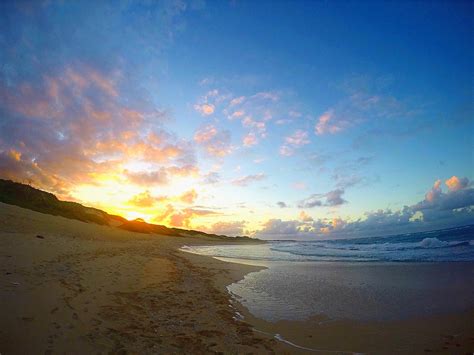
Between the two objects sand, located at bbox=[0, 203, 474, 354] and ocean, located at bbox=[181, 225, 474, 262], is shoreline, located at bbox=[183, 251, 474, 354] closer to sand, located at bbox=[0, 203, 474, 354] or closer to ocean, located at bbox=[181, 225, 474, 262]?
sand, located at bbox=[0, 203, 474, 354]

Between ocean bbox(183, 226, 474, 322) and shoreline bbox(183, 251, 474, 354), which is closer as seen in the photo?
shoreline bbox(183, 251, 474, 354)

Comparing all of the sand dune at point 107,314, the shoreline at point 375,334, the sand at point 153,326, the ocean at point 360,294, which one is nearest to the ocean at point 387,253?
the ocean at point 360,294

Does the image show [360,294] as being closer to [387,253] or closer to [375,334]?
[375,334]

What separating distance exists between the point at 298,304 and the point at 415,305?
12.4ft

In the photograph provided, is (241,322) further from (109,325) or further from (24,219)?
(24,219)

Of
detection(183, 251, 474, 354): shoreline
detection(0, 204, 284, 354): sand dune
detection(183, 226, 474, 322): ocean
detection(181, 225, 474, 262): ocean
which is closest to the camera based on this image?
detection(0, 204, 284, 354): sand dune

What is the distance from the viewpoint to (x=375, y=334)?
6398 millimetres

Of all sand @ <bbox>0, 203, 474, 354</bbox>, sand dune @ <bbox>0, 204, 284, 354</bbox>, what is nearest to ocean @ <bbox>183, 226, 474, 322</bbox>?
sand @ <bbox>0, 203, 474, 354</bbox>

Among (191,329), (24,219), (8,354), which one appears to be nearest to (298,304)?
(191,329)

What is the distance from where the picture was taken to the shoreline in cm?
562

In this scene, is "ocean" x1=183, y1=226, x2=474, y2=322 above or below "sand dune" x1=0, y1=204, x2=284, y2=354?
below

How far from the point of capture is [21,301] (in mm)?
6168

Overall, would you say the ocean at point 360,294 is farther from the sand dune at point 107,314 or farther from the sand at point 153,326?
the sand dune at point 107,314

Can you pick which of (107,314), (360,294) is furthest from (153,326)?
(360,294)
